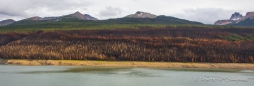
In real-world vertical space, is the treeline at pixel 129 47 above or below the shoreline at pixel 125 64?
above

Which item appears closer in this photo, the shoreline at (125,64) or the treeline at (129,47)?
the shoreline at (125,64)

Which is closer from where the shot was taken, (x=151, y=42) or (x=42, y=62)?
(x=42, y=62)

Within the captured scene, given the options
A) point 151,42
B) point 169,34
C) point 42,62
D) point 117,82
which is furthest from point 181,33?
point 117,82

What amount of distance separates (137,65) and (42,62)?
70.3ft

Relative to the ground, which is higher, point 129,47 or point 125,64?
point 129,47

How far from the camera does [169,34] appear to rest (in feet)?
352

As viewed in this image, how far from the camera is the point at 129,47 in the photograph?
9169 centimetres

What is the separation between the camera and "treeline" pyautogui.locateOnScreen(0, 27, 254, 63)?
86.4 metres

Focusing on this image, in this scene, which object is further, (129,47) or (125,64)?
(129,47)

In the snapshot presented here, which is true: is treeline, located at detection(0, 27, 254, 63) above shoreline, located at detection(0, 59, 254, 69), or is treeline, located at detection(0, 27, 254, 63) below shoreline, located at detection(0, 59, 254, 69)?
above

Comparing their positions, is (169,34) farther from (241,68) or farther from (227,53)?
(241,68)

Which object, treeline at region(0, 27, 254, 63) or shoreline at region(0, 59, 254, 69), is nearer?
shoreline at region(0, 59, 254, 69)

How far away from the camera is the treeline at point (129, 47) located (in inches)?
3401

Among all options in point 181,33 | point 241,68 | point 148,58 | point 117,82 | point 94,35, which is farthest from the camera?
point 181,33
